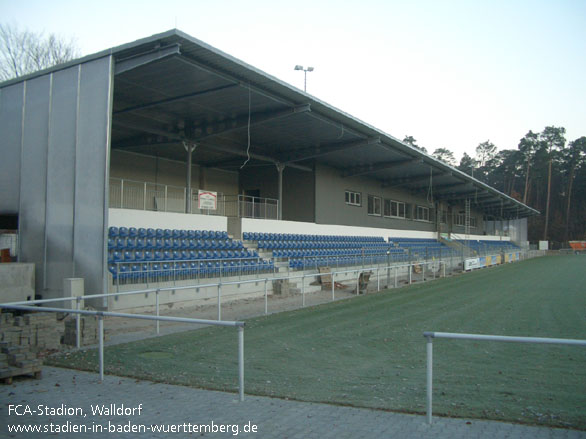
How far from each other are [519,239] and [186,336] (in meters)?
76.3

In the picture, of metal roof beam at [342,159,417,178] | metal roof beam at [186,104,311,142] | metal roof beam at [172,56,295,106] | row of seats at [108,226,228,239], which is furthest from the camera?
metal roof beam at [342,159,417,178]

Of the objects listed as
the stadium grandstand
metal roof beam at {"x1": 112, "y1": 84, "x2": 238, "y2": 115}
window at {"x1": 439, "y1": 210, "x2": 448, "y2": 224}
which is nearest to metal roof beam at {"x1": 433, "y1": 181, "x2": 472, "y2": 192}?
window at {"x1": 439, "y1": 210, "x2": 448, "y2": 224}

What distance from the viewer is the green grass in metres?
5.32

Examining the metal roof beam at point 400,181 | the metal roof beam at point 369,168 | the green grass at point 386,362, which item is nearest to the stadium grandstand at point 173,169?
the metal roof beam at point 369,168

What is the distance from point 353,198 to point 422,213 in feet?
49.8

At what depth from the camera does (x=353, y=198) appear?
32125 millimetres

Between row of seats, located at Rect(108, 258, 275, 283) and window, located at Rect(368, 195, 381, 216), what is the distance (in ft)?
57.9

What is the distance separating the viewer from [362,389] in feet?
19.0

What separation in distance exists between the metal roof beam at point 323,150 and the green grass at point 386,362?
12.4 metres

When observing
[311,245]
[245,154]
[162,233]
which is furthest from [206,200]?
[311,245]

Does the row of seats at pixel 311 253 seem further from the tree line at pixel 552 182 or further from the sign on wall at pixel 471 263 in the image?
the tree line at pixel 552 182

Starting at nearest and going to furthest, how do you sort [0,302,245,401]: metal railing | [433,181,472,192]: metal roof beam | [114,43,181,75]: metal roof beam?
[0,302,245,401]: metal railing → [114,43,181,75]: metal roof beam → [433,181,472,192]: metal roof beam

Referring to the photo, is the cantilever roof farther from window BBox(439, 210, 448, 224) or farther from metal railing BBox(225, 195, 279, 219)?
window BBox(439, 210, 448, 224)

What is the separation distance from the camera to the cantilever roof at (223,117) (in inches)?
538
